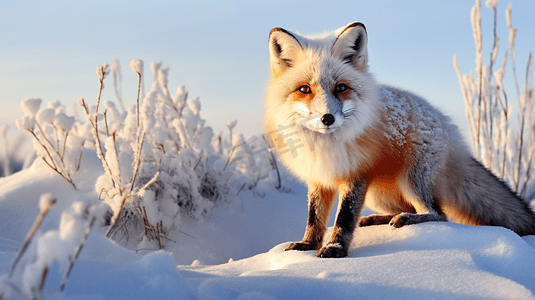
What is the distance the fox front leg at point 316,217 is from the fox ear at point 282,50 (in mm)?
766

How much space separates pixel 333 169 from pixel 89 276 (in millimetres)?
1383

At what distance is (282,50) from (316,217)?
3.41ft

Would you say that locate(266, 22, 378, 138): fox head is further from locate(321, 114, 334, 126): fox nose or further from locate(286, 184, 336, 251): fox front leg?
locate(286, 184, 336, 251): fox front leg

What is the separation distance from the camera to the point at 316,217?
2266 millimetres

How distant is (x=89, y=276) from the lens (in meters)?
1.01

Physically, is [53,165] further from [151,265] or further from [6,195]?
[151,265]

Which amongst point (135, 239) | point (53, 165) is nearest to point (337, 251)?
point (135, 239)

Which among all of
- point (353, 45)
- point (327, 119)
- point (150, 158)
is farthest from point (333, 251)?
point (150, 158)

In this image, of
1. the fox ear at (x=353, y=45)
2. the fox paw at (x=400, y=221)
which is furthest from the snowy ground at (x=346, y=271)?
the fox ear at (x=353, y=45)

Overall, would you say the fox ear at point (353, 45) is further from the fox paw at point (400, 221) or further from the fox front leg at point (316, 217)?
the fox paw at point (400, 221)

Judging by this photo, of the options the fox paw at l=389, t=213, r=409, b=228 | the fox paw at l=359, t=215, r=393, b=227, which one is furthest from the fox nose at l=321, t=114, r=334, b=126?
the fox paw at l=359, t=215, r=393, b=227

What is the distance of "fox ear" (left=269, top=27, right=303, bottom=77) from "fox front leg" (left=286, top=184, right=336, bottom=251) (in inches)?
30.2

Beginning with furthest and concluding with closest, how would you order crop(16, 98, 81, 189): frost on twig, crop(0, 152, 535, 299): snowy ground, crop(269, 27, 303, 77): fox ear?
crop(16, 98, 81, 189): frost on twig → crop(269, 27, 303, 77): fox ear → crop(0, 152, 535, 299): snowy ground

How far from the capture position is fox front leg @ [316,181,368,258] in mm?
1908
